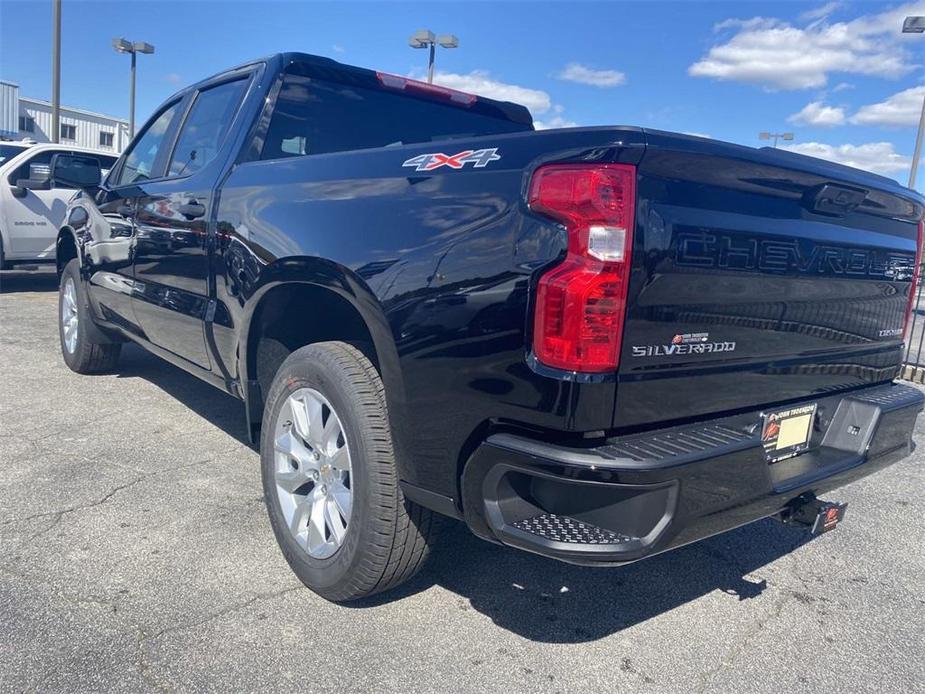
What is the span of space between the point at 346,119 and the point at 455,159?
1.74m

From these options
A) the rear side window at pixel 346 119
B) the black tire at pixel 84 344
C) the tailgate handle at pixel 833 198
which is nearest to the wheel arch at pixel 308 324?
the rear side window at pixel 346 119

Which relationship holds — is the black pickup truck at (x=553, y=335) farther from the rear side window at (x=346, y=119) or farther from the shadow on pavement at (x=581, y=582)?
the shadow on pavement at (x=581, y=582)

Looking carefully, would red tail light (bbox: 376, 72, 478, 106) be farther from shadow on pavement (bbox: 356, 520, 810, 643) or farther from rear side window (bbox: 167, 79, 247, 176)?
shadow on pavement (bbox: 356, 520, 810, 643)

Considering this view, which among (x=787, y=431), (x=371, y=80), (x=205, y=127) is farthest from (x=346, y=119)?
(x=787, y=431)

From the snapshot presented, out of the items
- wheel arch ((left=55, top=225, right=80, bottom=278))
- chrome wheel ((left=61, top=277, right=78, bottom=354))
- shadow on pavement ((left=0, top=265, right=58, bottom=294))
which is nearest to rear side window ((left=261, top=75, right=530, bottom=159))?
wheel arch ((left=55, top=225, right=80, bottom=278))

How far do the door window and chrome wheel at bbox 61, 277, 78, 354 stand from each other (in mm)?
1112

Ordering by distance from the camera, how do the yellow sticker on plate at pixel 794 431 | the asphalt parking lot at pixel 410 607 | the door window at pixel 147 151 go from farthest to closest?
the door window at pixel 147 151, the yellow sticker on plate at pixel 794 431, the asphalt parking lot at pixel 410 607

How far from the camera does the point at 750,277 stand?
2252 mm

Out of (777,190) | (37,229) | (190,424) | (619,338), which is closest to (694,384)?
(619,338)

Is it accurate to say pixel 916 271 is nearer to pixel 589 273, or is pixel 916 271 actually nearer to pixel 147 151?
pixel 589 273

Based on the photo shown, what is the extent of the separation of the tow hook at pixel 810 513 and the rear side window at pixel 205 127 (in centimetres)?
302

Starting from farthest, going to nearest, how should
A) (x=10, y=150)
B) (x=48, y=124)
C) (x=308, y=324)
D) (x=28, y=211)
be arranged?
(x=48, y=124) < (x=10, y=150) < (x=28, y=211) < (x=308, y=324)

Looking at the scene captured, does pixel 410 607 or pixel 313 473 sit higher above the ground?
pixel 313 473

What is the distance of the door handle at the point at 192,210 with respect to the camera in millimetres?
3523
